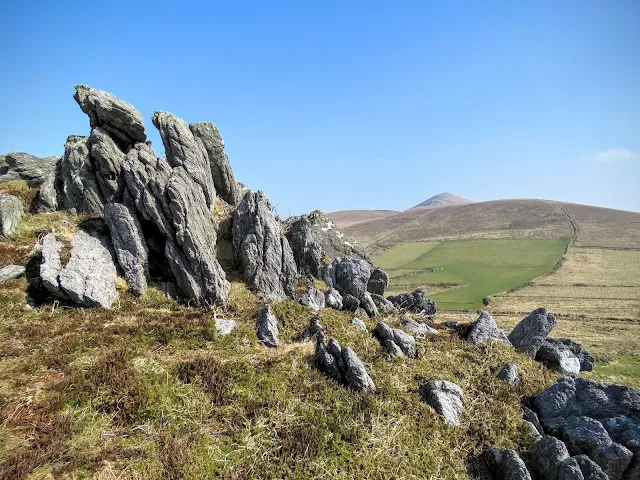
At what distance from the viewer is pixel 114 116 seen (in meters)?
19.6

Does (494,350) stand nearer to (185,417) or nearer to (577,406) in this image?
(577,406)

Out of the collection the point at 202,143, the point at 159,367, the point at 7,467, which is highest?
the point at 202,143

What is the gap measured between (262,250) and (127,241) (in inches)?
235

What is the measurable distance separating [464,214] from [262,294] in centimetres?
17600

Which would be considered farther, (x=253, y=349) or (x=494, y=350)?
(x=494, y=350)

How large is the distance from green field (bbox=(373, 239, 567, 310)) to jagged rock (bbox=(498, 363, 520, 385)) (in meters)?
46.7

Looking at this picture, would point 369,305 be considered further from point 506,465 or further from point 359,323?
point 506,465

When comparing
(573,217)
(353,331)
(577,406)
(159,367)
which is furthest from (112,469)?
(573,217)

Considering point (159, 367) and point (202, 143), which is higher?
point (202, 143)

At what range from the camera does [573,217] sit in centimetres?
14438

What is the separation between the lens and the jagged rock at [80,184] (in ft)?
62.1

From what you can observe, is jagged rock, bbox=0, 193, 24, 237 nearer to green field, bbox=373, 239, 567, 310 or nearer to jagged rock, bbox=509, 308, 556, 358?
jagged rock, bbox=509, 308, 556, 358

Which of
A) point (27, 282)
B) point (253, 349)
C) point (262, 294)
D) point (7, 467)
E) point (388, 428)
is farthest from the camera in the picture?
point (262, 294)

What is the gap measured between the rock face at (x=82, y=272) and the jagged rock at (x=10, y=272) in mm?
1462
